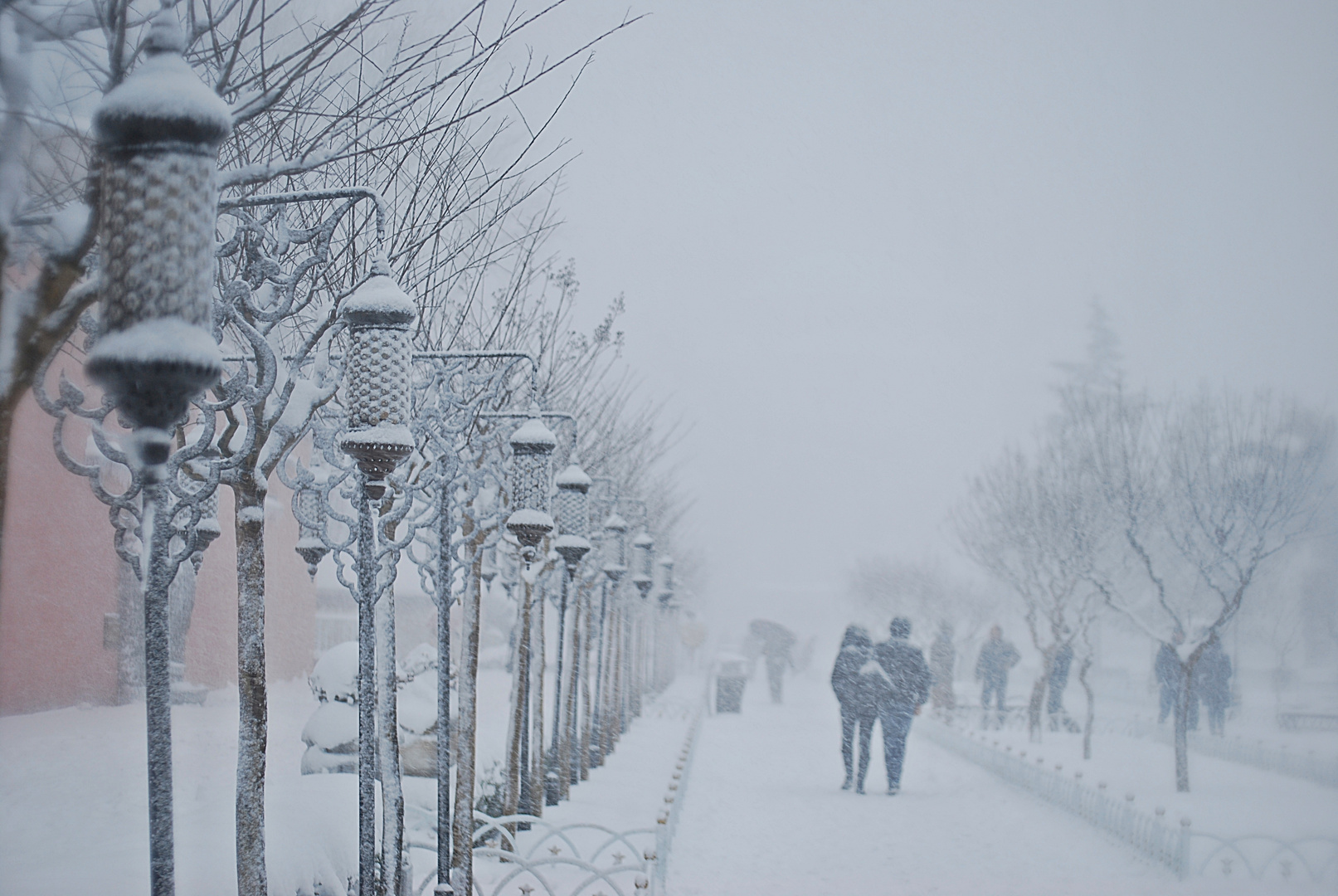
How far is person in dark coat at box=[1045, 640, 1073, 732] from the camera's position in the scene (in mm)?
22281

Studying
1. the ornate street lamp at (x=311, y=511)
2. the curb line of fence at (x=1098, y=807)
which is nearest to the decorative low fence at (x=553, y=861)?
the ornate street lamp at (x=311, y=511)

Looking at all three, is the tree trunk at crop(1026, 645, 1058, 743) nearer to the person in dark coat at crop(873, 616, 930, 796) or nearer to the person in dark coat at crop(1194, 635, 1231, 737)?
the person in dark coat at crop(1194, 635, 1231, 737)

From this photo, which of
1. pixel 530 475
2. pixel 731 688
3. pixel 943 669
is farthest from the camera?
pixel 943 669

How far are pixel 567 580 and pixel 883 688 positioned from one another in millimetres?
4723

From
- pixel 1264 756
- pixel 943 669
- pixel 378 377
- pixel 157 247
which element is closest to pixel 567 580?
pixel 378 377

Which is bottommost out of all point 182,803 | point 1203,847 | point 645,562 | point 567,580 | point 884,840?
point 884,840

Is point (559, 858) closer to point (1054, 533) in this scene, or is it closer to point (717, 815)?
point (717, 815)

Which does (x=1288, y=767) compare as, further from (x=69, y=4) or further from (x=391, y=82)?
(x=69, y=4)

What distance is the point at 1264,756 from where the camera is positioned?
52.0 ft

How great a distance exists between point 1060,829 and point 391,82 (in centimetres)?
1113

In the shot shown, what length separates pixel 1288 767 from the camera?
15117 millimetres

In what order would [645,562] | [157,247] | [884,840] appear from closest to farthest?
[157,247] < [884,840] < [645,562]

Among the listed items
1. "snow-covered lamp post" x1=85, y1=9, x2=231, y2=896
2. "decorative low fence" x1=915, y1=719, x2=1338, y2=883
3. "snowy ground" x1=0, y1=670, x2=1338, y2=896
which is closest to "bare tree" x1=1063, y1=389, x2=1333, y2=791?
"snowy ground" x1=0, y1=670, x2=1338, y2=896

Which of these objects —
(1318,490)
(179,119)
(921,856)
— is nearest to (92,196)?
(179,119)
